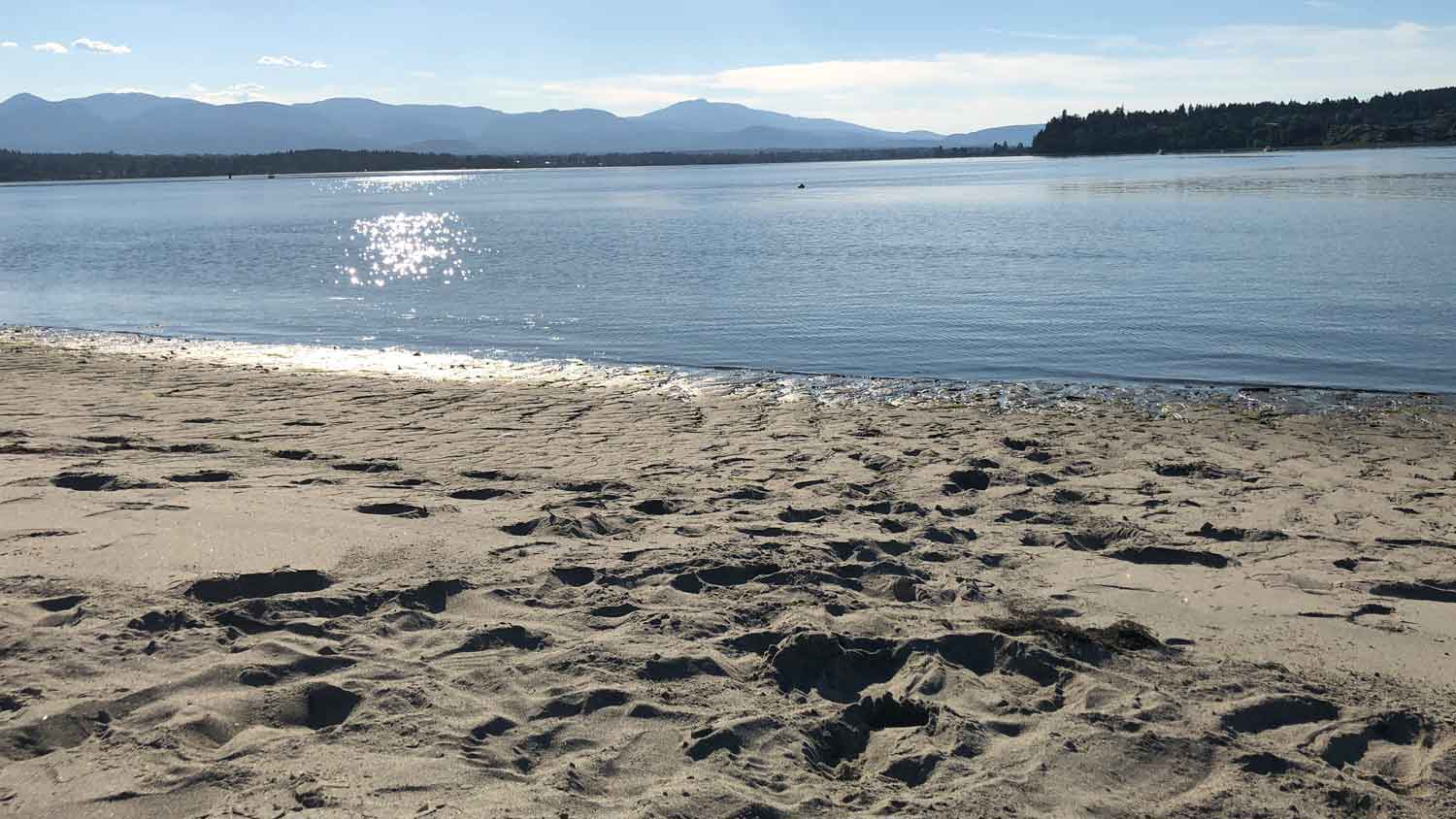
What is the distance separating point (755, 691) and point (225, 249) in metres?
42.1

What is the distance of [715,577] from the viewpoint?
265 inches

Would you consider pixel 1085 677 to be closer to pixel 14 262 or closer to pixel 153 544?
pixel 153 544

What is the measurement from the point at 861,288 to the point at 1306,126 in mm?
176927

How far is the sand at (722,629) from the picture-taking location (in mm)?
4461

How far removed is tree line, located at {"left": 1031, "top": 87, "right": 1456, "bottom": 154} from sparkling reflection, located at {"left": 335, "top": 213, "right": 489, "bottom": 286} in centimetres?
15054

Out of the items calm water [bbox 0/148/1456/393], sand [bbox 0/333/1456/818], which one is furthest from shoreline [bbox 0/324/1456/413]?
sand [bbox 0/333/1456/818]

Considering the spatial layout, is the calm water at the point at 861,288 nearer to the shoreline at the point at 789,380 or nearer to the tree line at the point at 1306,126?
the shoreline at the point at 789,380

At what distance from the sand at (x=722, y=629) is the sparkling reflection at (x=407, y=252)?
2211cm

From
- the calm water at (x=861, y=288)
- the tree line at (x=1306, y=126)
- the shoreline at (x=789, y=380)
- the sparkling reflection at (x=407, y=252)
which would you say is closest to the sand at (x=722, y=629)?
the shoreline at (x=789, y=380)

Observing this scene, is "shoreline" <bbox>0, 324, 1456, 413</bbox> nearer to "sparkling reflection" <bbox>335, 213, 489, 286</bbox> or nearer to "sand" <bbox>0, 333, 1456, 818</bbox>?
"sand" <bbox>0, 333, 1456, 818</bbox>

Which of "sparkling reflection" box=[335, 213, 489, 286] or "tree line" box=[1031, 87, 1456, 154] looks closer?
"sparkling reflection" box=[335, 213, 489, 286]

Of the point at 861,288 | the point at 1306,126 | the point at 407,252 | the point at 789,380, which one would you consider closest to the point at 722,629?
the point at 789,380

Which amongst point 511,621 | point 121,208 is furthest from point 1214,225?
point 121,208

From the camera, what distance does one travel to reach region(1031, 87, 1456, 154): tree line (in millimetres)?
158375
